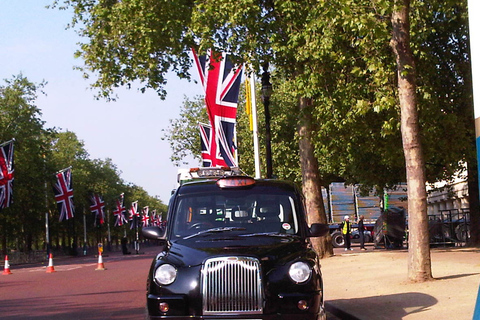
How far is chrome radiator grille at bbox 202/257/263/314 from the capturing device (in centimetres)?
741

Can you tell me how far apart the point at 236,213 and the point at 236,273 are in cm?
136

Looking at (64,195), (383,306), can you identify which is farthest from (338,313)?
(64,195)

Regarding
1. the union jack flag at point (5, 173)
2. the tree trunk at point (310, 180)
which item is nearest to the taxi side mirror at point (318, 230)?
the tree trunk at point (310, 180)

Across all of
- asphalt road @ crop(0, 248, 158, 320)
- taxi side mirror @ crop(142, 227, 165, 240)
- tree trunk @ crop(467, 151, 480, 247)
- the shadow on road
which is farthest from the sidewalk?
tree trunk @ crop(467, 151, 480, 247)

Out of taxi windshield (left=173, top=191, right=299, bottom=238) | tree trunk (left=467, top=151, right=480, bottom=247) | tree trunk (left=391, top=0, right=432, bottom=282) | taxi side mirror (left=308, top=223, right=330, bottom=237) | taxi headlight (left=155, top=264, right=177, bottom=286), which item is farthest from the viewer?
tree trunk (left=467, top=151, right=480, bottom=247)

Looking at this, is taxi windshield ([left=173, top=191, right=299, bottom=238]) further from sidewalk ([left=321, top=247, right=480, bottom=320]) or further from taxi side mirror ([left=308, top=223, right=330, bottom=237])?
sidewalk ([left=321, top=247, right=480, bottom=320])

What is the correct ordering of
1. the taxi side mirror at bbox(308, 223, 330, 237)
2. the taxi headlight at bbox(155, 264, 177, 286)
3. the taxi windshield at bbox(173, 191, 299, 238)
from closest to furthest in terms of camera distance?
the taxi headlight at bbox(155, 264, 177, 286) → the taxi windshield at bbox(173, 191, 299, 238) → the taxi side mirror at bbox(308, 223, 330, 237)

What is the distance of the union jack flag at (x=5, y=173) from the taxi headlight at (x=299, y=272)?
3973cm

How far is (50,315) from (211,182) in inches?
211

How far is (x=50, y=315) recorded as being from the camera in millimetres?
13102

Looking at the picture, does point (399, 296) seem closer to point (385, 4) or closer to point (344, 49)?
point (385, 4)

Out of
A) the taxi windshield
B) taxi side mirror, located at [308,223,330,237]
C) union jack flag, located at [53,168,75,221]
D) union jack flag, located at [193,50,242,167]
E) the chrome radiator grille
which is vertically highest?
union jack flag, located at [193,50,242,167]

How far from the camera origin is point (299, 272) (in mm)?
7680

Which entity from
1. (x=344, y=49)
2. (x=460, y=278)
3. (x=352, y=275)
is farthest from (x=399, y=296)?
(x=344, y=49)
